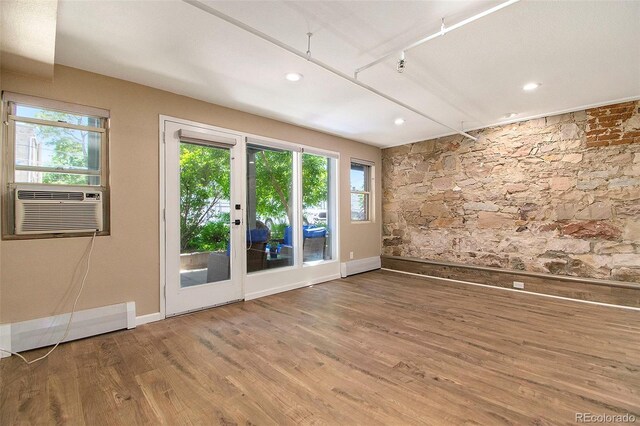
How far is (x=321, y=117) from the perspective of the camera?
433 centimetres

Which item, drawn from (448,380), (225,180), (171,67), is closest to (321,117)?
(225,180)

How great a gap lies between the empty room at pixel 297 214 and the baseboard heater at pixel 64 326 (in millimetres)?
14

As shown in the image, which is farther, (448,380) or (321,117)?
(321,117)

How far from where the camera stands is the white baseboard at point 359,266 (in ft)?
17.7

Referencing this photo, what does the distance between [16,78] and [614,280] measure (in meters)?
6.99

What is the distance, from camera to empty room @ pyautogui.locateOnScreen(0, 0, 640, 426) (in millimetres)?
1956

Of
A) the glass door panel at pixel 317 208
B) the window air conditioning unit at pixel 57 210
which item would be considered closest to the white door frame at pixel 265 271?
the glass door panel at pixel 317 208

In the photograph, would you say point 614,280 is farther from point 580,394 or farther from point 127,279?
point 127,279

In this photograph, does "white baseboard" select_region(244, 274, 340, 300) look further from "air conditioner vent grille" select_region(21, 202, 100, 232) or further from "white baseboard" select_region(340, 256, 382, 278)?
"air conditioner vent grille" select_region(21, 202, 100, 232)

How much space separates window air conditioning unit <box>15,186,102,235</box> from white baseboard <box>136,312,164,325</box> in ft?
3.43

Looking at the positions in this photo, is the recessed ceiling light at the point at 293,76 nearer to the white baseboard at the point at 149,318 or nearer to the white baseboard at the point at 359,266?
the white baseboard at the point at 149,318

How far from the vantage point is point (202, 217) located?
3.65 m

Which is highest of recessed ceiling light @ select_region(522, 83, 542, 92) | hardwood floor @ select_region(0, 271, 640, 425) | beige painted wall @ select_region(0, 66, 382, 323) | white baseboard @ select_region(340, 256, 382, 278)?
recessed ceiling light @ select_region(522, 83, 542, 92)

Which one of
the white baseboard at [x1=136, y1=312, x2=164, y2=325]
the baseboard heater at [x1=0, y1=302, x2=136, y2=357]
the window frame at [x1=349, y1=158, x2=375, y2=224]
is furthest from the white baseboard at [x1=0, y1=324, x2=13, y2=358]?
the window frame at [x1=349, y1=158, x2=375, y2=224]
